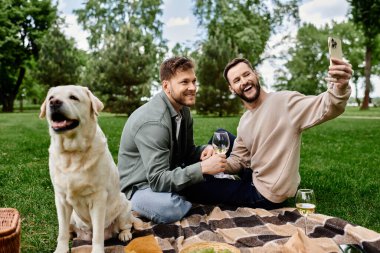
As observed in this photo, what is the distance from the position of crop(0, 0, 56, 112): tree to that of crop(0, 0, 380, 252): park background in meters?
0.10

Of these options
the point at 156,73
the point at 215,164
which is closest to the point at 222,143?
the point at 215,164

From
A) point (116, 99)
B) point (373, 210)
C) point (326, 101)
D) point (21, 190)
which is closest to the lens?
point (326, 101)

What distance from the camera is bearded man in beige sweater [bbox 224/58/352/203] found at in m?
4.31

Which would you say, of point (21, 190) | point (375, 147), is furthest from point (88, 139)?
point (375, 147)

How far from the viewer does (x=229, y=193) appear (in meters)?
4.84

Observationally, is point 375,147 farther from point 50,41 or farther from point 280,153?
point 50,41

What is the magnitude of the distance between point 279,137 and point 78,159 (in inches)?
91.2

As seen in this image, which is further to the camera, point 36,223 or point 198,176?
point 36,223

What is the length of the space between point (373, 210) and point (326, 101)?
1.83m

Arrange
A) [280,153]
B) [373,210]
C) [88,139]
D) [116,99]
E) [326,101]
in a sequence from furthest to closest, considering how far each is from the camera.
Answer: [116,99], [373,210], [280,153], [326,101], [88,139]

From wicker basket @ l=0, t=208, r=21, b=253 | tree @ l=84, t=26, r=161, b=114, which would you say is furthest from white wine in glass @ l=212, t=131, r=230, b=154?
tree @ l=84, t=26, r=161, b=114

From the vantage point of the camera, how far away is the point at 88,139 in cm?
331

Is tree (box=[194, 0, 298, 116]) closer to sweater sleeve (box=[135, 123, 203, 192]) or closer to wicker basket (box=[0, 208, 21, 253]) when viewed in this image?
sweater sleeve (box=[135, 123, 203, 192])

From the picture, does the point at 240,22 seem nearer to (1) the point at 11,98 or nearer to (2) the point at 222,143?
(1) the point at 11,98
